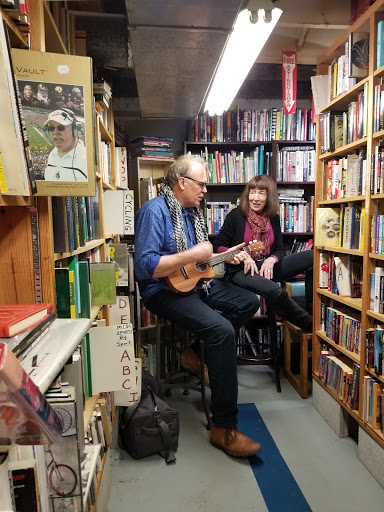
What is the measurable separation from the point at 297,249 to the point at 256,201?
81cm

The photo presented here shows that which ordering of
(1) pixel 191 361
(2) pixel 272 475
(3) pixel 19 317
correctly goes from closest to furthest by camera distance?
(3) pixel 19 317, (2) pixel 272 475, (1) pixel 191 361

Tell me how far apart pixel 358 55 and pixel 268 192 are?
109 cm

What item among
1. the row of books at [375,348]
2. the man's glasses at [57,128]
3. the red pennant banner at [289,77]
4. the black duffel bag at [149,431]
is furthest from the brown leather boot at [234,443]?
the red pennant banner at [289,77]

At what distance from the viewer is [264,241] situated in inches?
109

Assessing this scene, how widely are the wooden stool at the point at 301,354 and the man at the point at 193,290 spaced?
0.81 metres

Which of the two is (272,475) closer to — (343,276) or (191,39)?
(343,276)

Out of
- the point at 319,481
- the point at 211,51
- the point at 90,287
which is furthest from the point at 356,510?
the point at 211,51

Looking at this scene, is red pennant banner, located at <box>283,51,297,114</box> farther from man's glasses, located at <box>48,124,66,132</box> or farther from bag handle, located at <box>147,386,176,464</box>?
bag handle, located at <box>147,386,176,464</box>

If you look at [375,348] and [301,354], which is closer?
[375,348]

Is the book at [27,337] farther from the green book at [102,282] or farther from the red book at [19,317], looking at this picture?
the green book at [102,282]

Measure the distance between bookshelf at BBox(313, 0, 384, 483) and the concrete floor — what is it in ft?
0.48

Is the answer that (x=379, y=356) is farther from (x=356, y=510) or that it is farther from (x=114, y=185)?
(x=114, y=185)

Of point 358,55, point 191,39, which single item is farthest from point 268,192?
point 191,39

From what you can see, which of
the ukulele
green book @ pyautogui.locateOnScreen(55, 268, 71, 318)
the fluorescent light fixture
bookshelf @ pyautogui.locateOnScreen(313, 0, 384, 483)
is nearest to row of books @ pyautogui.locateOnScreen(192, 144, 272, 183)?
the fluorescent light fixture
